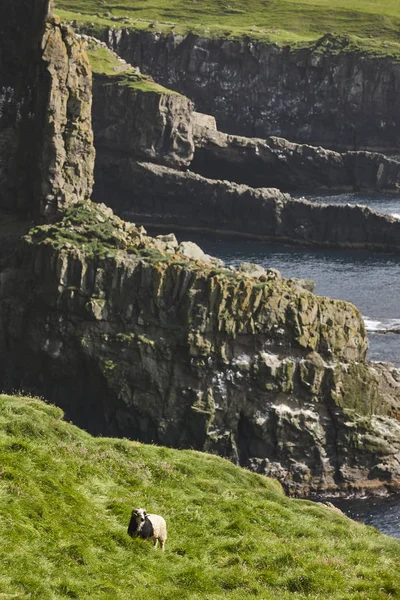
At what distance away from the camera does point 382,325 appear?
119938mm

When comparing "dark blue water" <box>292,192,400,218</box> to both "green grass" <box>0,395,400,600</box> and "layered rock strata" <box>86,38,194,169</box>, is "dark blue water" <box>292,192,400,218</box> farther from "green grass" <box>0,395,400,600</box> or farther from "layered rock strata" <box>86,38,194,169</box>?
"green grass" <box>0,395,400,600</box>

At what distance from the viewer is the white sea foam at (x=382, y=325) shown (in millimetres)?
117188

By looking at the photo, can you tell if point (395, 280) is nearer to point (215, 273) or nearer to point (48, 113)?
point (48, 113)

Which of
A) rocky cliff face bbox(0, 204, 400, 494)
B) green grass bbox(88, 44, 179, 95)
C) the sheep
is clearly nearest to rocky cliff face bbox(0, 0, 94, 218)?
rocky cliff face bbox(0, 204, 400, 494)

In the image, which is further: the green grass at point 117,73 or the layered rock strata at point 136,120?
the green grass at point 117,73

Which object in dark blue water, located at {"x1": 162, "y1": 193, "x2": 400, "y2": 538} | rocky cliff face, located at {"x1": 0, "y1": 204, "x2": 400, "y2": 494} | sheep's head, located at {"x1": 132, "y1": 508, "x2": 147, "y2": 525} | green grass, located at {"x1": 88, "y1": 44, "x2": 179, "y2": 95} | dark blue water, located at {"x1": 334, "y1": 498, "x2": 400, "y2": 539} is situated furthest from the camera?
green grass, located at {"x1": 88, "y1": 44, "x2": 179, "y2": 95}

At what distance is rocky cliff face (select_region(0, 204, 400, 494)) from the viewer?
3174 inches

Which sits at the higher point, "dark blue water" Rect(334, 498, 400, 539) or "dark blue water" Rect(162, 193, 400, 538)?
"dark blue water" Rect(334, 498, 400, 539)

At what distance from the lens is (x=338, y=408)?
82.4m

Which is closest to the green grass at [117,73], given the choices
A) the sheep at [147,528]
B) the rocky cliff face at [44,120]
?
the rocky cliff face at [44,120]

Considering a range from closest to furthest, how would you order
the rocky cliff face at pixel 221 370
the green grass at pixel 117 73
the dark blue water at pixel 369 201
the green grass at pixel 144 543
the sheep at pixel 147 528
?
the green grass at pixel 144 543 → the sheep at pixel 147 528 → the rocky cliff face at pixel 221 370 → the dark blue water at pixel 369 201 → the green grass at pixel 117 73

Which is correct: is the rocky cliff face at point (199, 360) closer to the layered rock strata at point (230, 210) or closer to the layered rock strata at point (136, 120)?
the layered rock strata at point (230, 210)

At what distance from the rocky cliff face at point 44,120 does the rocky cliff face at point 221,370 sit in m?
16.8

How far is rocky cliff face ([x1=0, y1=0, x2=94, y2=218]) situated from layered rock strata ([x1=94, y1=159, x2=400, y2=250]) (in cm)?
7162
